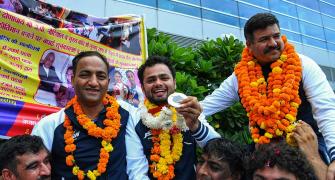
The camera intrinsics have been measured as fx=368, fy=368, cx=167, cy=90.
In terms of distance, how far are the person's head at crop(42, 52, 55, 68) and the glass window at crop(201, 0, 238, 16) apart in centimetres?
1185

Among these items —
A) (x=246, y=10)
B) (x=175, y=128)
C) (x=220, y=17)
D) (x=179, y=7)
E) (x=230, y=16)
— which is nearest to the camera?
(x=175, y=128)

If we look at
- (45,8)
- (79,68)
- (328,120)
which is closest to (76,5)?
(45,8)

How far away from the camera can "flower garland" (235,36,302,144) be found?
117 inches

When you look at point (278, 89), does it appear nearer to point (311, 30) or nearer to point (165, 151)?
point (165, 151)

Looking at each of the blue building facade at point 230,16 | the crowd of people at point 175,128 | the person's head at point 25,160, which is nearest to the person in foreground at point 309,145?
the crowd of people at point 175,128

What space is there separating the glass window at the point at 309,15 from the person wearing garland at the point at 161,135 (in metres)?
17.9

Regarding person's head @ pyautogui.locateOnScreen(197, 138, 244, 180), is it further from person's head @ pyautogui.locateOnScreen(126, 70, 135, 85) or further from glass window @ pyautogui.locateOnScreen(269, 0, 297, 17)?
glass window @ pyautogui.locateOnScreen(269, 0, 297, 17)

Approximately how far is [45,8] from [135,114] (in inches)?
71.7

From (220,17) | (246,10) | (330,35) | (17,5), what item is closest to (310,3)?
(330,35)

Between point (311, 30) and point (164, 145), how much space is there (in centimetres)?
1868

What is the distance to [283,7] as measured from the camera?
1859 centimetres

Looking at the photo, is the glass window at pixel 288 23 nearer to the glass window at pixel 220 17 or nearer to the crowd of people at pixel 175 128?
the glass window at pixel 220 17

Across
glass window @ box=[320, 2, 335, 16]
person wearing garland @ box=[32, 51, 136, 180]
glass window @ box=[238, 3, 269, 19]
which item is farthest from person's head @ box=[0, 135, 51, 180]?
glass window @ box=[320, 2, 335, 16]

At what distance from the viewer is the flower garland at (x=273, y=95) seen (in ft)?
9.76
